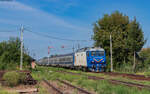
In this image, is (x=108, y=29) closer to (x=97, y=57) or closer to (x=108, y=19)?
(x=108, y=19)

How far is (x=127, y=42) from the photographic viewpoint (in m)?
33.4

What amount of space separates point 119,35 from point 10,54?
1860cm

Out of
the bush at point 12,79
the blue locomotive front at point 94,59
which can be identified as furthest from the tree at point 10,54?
the bush at point 12,79

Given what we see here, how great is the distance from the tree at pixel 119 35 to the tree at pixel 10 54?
566 inches

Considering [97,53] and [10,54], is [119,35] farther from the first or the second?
[10,54]

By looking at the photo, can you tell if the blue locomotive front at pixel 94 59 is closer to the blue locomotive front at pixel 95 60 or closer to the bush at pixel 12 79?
the blue locomotive front at pixel 95 60

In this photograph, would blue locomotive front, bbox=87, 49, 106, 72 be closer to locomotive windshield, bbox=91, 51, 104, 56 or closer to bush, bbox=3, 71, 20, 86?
locomotive windshield, bbox=91, 51, 104, 56

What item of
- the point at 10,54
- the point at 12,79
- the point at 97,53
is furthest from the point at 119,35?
the point at 12,79

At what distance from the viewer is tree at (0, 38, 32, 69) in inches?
1318

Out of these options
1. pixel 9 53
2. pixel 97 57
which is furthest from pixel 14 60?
pixel 97 57

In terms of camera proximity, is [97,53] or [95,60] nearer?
[95,60]

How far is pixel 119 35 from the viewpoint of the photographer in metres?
37.7

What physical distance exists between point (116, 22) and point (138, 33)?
8.12 meters

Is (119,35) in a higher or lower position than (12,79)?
higher
